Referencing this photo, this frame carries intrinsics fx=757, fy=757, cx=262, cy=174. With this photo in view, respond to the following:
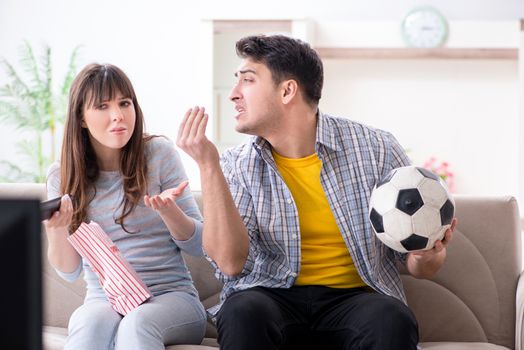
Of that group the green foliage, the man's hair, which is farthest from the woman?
the green foliage

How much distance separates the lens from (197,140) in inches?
79.7

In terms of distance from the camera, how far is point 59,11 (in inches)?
251

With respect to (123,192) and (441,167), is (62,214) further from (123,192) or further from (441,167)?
(441,167)

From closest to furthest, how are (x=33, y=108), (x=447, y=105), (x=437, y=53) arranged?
(x=437, y=53) < (x=33, y=108) < (x=447, y=105)

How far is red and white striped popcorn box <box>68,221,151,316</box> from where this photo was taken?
205 centimetres

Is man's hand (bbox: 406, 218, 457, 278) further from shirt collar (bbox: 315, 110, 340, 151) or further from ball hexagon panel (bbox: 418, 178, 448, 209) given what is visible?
shirt collar (bbox: 315, 110, 340, 151)

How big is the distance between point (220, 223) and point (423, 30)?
4.05 metres

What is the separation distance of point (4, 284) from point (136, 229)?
68.3 inches

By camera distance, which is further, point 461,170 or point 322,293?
point 461,170

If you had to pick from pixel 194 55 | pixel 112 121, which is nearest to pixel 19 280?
pixel 112 121

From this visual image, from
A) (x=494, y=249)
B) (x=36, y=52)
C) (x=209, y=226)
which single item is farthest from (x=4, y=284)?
(x=36, y=52)

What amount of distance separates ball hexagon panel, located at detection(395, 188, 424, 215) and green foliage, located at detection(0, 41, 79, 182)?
436 centimetres

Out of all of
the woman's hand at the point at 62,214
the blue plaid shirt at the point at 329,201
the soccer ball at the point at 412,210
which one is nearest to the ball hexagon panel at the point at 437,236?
the soccer ball at the point at 412,210

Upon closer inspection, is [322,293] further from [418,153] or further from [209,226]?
[418,153]
